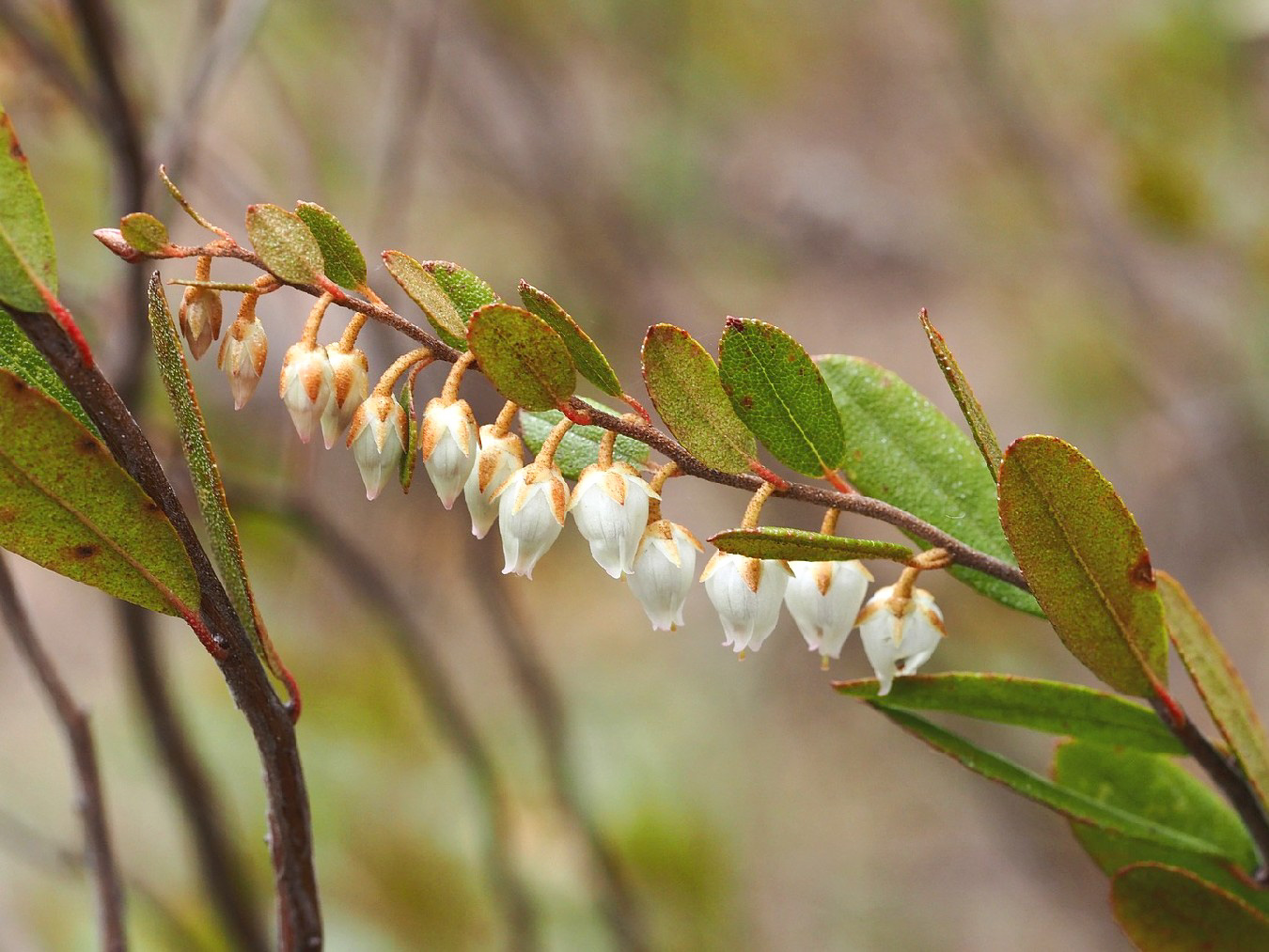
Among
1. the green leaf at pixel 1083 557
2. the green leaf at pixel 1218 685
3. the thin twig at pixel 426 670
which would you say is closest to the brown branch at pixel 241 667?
the green leaf at pixel 1083 557

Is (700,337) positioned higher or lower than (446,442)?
higher

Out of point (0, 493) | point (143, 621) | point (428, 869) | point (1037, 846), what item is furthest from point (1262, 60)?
point (0, 493)

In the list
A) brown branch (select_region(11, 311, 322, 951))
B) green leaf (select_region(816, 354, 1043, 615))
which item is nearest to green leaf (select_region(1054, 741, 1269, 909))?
green leaf (select_region(816, 354, 1043, 615))

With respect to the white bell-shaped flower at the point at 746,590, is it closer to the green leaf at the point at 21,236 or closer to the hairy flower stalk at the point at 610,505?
the hairy flower stalk at the point at 610,505

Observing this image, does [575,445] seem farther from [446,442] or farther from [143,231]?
[143,231]

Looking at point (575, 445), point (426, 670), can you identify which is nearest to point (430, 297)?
point (575, 445)

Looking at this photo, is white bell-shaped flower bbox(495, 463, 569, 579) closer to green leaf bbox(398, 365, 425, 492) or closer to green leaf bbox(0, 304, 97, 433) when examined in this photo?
green leaf bbox(398, 365, 425, 492)

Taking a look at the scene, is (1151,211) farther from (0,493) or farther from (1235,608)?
(0,493)
